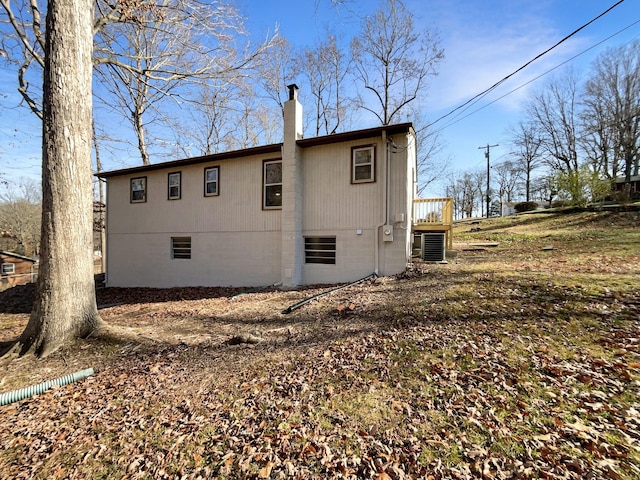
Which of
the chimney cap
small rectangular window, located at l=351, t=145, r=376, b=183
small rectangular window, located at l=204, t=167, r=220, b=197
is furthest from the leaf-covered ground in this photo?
the chimney cap

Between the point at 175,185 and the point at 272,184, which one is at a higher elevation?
the point at 175,185

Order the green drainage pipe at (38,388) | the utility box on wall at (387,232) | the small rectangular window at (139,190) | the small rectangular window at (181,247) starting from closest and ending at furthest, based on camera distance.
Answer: the green drainage pipe at (38,388)
the utility box on wall at (387,232)
the small rectangular window at (181,247)
the small rectangular window at (139,190)

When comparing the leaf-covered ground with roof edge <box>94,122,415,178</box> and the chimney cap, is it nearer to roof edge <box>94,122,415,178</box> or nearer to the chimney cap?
roof edge <box>94,122,415,178</box>

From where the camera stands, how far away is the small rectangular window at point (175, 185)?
11375mm

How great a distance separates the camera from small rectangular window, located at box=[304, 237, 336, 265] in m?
9.11

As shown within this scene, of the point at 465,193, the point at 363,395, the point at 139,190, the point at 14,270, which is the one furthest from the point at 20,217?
the point at 465,193

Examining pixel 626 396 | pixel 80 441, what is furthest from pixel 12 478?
pixel 626 396

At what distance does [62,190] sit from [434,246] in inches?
364

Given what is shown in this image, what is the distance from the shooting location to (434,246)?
954 centimetres

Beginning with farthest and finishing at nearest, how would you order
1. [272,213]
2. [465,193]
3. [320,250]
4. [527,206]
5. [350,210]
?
[465,193], [527,206], [272,213], [320,250], [350,210]

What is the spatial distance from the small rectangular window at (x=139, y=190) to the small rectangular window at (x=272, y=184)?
5.85 meters

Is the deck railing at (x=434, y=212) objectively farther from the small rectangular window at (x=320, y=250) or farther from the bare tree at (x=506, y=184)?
the bare tree at (x=506, y=184)

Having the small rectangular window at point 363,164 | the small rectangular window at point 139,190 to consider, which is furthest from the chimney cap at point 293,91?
the small rectangular window at point 139,190

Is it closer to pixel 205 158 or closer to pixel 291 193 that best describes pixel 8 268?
pixel 205 158
